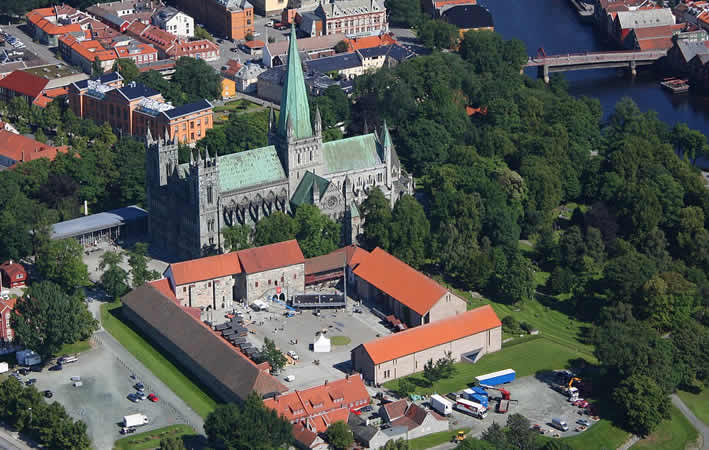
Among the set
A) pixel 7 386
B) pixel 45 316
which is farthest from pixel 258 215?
pixel 7 386

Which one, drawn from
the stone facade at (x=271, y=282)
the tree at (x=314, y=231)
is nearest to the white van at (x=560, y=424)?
the stone facade at (x=271, y=282)

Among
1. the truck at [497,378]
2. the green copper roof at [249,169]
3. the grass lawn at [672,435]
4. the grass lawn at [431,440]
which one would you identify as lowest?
the grass lawn at [672,435]

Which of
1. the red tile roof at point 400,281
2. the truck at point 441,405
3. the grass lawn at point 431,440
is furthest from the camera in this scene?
the red tile roof at point 400,281

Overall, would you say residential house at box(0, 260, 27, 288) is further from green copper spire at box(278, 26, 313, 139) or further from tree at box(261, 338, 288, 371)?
tree at box(261, 338, 288, 371)

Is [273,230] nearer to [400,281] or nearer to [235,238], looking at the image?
[235,238]

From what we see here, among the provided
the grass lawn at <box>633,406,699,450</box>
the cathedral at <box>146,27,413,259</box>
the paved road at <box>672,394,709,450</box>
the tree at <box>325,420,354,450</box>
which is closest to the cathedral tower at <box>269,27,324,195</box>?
the cathedral at <box>146,27,413,259</box>

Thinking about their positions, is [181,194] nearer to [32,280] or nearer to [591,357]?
[32,280]

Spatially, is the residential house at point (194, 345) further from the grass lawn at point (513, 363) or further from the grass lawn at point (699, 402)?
the grass lawn at point (699, 402)
